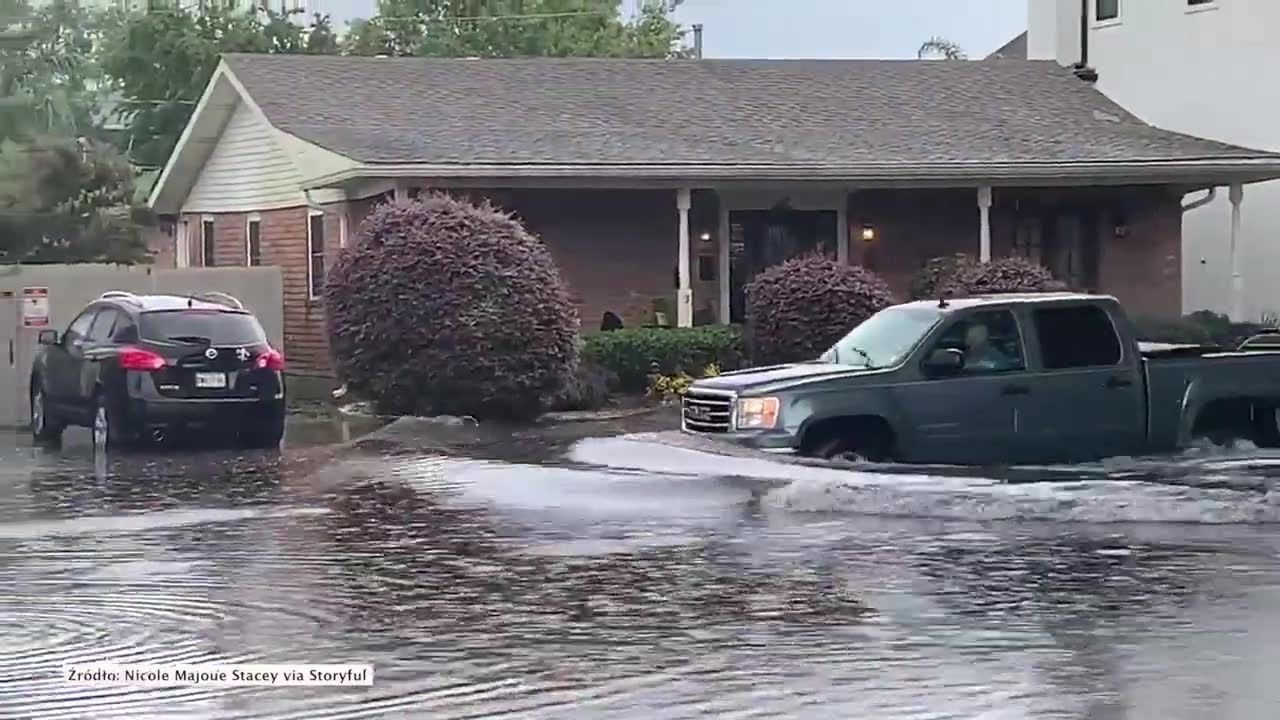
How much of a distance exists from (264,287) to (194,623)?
1844 centimetres

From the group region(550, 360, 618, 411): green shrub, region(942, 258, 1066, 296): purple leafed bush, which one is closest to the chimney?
region(942, 258, 1066, 296): purple leafed bush

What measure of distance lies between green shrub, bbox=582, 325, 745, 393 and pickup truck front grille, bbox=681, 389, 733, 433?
9257 millimetres

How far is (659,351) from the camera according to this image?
26781 mm

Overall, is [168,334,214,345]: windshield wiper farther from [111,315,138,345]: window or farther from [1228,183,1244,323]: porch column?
[1228,183,1244,323]: porch column

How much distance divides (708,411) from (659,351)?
10.2 meters

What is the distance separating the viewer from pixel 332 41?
5853cm

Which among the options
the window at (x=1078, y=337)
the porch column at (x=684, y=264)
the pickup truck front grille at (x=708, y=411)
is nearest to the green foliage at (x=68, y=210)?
the porch column at (x=684, y=264)

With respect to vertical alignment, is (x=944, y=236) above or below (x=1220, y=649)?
above

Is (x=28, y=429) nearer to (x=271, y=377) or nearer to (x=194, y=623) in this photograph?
(x=271, y=377)

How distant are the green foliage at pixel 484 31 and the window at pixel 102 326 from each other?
38495 mm

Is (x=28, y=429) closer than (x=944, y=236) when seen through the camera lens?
Yes

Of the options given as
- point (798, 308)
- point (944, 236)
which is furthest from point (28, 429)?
point (944, 236)

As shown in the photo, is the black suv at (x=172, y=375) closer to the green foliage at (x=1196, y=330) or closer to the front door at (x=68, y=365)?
the front door at (x=68, y=365)

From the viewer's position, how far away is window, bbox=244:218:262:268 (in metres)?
33.6
